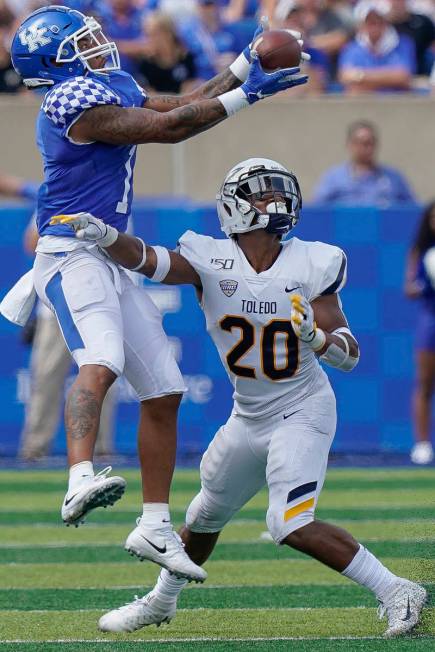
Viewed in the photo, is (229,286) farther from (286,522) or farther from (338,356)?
(286,522)

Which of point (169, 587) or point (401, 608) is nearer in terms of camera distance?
point (401, 608)

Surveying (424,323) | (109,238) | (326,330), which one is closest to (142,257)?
(109,238)

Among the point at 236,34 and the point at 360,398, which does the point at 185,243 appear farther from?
the point at 236,34

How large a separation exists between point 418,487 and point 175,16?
5843mm

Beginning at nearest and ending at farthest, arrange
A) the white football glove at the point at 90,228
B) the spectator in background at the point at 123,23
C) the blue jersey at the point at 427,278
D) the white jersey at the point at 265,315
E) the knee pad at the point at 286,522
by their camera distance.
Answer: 1. the knee pad at the point at 286,522
2. the white football glove at the point at 90,228
3. the white jersey at the point at 265,315
4. the blue jersey at the point at 427,278
5. the spectator in background at the point at 123,23

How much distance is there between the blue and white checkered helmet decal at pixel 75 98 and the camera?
5.34 metres

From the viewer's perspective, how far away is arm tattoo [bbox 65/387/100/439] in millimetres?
5152

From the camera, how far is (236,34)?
520 inches

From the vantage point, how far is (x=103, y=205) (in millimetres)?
5559

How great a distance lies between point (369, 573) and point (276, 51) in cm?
194

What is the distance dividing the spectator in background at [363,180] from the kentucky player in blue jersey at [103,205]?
5.90m

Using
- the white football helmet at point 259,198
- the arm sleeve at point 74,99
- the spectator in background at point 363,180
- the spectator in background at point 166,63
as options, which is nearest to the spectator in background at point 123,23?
the spectator in background at point 166,63

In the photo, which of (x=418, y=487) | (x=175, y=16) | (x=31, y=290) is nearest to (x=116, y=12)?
(x=175, y=16)

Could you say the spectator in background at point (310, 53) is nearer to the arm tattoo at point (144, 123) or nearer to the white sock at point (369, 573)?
the arm tattoo at point (144, 123)
